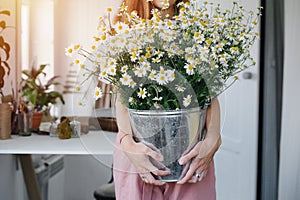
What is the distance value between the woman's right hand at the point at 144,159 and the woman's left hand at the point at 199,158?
0.05 metres

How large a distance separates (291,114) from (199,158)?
1.05 metres

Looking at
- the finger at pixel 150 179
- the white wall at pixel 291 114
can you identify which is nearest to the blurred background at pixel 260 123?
the white wall at pixel 291 114

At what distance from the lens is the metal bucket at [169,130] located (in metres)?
0.88

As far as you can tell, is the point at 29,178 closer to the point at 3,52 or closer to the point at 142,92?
the point at 3,52

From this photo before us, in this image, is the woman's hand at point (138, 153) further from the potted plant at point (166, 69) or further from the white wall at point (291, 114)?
the white wall at point (291, 114)

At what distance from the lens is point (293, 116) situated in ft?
6.04

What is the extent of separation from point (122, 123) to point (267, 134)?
1479mm

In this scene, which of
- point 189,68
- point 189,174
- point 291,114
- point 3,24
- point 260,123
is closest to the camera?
point 189,68

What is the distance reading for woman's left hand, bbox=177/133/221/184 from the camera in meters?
0.92

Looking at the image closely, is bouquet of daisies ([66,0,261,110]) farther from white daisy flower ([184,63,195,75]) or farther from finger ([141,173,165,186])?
finger ([141,173,165,186])

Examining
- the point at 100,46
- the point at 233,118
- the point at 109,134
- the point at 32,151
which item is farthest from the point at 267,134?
the point at 100,46

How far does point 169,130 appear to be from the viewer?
2.89 ft

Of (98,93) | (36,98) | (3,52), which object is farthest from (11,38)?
(98,93)

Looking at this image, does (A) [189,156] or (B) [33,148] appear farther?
(B) [33,148]
